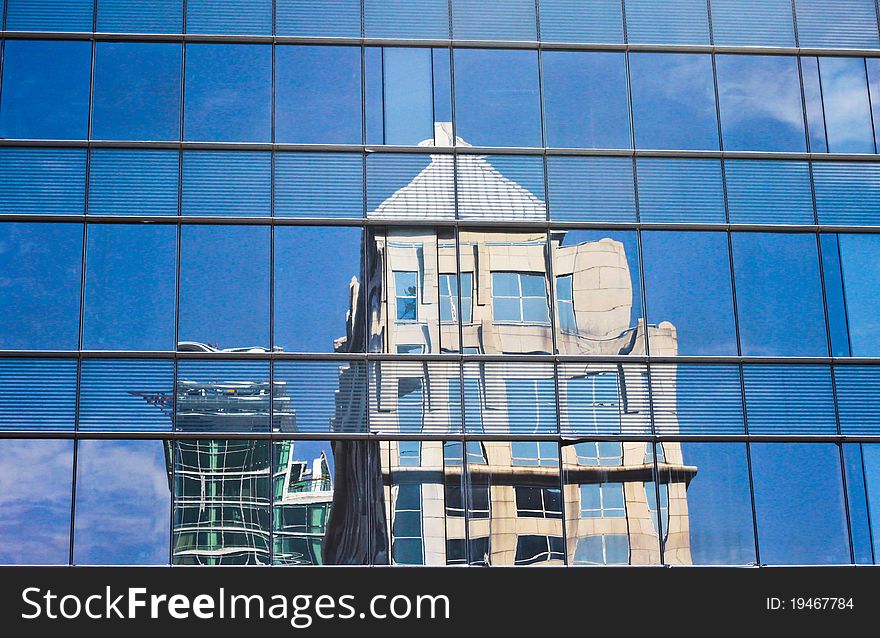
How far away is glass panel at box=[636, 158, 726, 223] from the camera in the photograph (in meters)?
19.0

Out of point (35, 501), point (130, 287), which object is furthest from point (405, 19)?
point (35, 501)

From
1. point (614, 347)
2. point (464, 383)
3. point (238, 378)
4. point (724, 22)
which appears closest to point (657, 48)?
point (724, 22)

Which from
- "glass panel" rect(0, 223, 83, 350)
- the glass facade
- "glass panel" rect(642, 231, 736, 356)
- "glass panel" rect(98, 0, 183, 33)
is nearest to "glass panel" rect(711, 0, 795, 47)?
the glass facade

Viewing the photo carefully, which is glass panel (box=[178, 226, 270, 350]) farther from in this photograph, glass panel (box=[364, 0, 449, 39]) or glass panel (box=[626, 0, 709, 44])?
glass panel (box=[626, 0, 709, 44])

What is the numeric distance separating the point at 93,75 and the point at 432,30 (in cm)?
593

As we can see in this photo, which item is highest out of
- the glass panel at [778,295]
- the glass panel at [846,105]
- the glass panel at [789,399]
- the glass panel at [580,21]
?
the glass panel at [580,21]

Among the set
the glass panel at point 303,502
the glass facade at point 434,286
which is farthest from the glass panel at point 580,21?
the glass panel at point 303,502

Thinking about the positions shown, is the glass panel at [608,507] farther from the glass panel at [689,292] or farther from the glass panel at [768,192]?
the glass panel at [768,192]

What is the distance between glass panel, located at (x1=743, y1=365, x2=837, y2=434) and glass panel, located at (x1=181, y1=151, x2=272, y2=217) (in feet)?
28.5

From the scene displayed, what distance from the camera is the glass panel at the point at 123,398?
1745 cm

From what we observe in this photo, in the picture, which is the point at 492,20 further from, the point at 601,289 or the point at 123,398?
the point at 123,398

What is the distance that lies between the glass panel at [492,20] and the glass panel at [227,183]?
13.9 feet

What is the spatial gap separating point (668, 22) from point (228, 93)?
8043 millimetres

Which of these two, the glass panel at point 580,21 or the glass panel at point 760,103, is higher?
the glass panel at point 580,21
